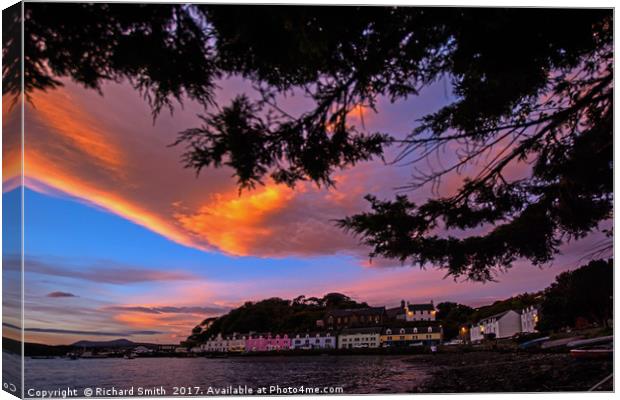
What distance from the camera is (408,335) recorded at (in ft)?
17.0

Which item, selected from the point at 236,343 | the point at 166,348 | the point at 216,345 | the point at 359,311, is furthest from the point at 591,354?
the point at 166,348

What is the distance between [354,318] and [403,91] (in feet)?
5.41

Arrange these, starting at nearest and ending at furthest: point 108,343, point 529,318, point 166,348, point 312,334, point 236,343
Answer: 1. point 108,343
2. point 166,348
3. point 236,343
4. point 312,334
5. point 529,318

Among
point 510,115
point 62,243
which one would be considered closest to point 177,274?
point 62,243

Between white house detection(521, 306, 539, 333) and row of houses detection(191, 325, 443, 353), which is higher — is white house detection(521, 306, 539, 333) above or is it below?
above

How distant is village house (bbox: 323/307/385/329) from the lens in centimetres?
504

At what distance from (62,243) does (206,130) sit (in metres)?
1.20

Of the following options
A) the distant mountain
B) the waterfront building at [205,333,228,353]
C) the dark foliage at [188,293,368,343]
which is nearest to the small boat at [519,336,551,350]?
the dark foliage at [188,293,368,343]

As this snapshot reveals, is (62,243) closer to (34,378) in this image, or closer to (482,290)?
(34,378)

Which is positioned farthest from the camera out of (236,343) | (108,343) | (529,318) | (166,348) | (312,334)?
(529,318)

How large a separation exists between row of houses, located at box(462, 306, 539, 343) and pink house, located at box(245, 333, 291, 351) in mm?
1309

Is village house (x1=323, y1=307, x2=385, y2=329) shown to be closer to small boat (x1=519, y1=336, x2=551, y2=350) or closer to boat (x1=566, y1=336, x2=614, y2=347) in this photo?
small boat (x1=519, y1=336, x2=551, y2=350)

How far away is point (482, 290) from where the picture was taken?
5.22m

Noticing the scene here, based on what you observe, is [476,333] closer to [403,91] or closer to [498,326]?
[498,326]
